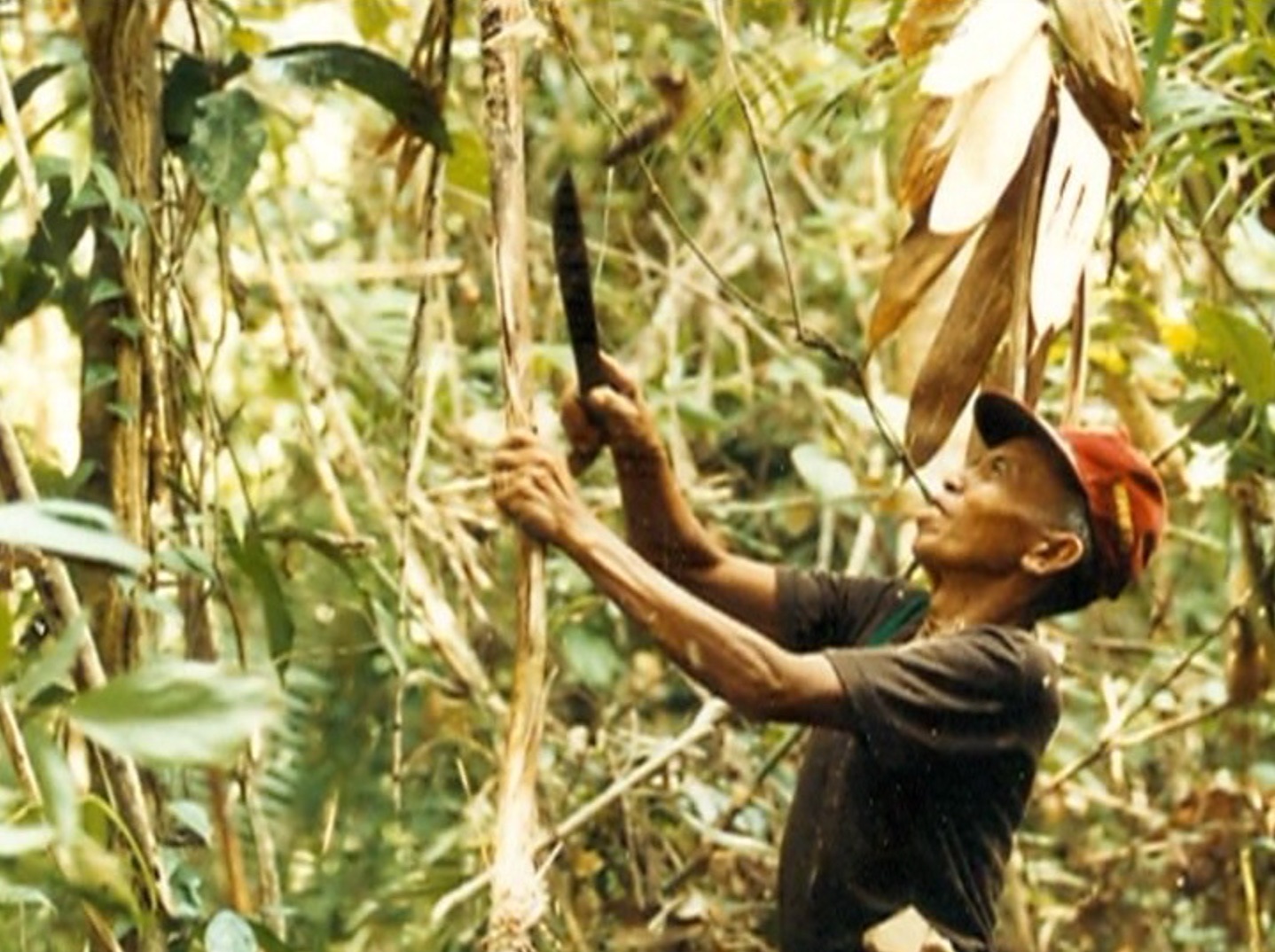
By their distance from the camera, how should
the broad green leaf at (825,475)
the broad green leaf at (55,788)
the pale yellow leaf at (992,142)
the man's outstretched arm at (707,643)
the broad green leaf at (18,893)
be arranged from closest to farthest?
the broad green leaf at (55,788) → the broad green leaf at (18,893) → the pale yellow leaf at (992,142) → the man's outstretched arm at (707,643) → the broad green leaf at (825,475)

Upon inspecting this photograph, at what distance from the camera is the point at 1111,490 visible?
3.31 metres

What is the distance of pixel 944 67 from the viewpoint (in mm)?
2523

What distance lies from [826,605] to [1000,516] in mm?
361

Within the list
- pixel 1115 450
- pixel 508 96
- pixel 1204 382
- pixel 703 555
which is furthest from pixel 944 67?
pixel 1204 382

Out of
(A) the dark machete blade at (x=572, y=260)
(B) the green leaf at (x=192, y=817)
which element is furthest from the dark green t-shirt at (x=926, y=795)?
(B) the green leaf at (x=192, y=817)

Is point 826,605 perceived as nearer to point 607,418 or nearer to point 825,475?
point 607,418

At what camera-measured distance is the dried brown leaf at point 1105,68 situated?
8.76 feet

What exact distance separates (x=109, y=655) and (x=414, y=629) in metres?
1.59

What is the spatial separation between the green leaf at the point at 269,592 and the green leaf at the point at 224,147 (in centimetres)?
40

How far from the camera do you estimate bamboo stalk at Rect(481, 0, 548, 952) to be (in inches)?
83.4

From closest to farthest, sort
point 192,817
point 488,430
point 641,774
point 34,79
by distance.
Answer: point 192,817 < point 34,79 < point 641,774 < point 488,430

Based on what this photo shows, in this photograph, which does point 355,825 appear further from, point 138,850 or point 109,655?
point 138,850

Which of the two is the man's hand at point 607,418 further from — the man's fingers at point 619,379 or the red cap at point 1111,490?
the red cap at point 1111,490

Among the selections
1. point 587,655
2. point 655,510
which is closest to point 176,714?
point 655,510
